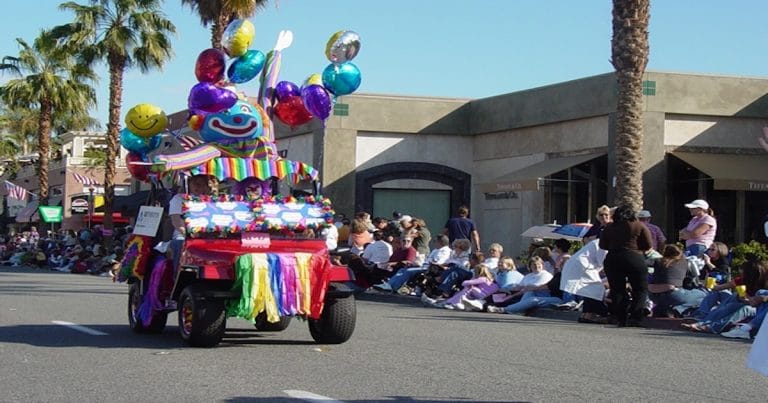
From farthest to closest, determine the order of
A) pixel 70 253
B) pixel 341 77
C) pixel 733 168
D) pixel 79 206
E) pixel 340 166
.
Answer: pixel 79 206
pixel 70 253
pixel 340 166
pixel 733 168
pixel 341 77

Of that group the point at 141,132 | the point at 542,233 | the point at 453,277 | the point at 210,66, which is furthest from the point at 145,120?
the point at 542,233

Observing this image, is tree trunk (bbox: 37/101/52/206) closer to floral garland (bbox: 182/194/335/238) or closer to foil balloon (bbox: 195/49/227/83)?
foil balloon (bbox: 195/49/227/83)

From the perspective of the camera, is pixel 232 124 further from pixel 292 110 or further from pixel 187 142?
pixel 292 110

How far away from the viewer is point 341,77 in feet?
43.6

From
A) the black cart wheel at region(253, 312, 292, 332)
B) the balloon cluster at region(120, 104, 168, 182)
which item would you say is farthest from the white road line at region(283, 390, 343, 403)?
the balloon cluster at region(120, 104, 168, 182)

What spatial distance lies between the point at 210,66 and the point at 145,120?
955mm

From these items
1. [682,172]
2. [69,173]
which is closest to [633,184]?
[682,172]

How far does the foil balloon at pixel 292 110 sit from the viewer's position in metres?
13.3

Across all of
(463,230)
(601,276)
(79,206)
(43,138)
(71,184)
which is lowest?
(601,276)

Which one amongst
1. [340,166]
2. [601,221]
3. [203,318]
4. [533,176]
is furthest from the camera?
[340,166]

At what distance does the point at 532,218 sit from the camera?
1216 inches

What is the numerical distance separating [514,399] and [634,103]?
13.2m

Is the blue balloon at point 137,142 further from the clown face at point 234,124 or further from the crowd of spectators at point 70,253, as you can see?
the crowd of spectators at point 70,253

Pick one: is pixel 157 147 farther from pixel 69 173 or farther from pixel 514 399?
pixel 69 173
